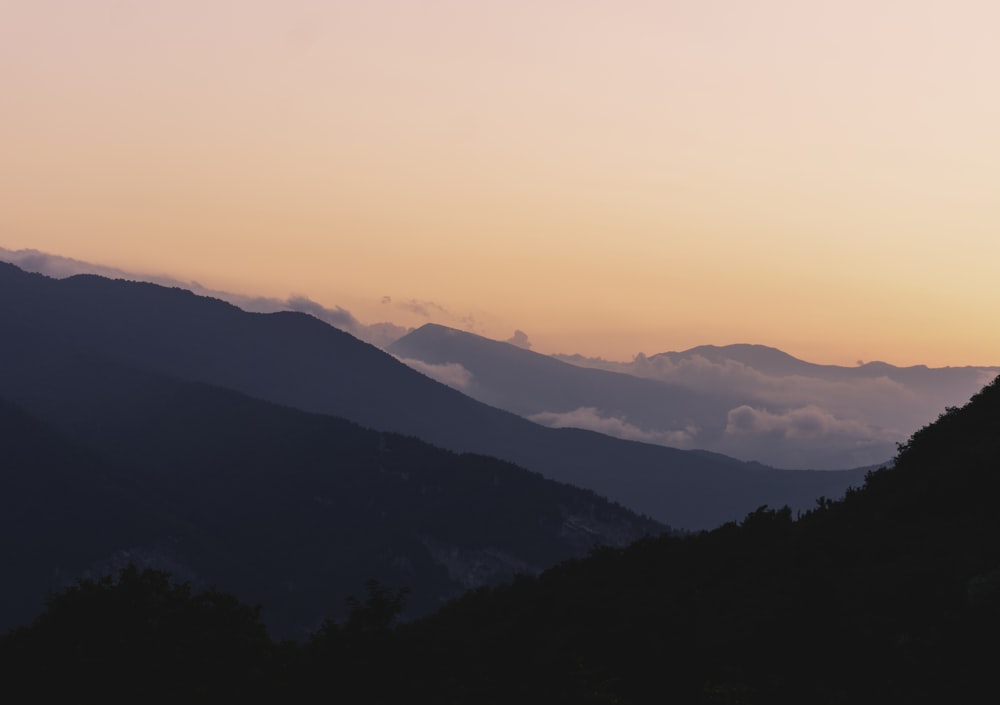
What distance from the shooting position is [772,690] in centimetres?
4897

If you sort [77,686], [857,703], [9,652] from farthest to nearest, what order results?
1. [9,652]
2. [77,686]
3. [857,703]

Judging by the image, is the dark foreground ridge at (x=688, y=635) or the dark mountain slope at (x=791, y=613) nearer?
the dark mountain slope at (x=791, y=613)

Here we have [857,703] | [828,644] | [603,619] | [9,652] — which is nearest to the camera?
[857,703]

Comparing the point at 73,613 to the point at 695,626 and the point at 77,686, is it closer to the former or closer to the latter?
the point at 77,686

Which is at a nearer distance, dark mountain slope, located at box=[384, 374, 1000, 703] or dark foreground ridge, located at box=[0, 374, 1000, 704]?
dark mountain slope, located at box=[384, 374, 1000, 703]

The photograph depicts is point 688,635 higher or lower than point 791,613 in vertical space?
lower

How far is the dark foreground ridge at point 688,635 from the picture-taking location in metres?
48.7

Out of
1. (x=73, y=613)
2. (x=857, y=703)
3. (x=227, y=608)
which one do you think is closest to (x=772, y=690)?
(x=857, y=703)

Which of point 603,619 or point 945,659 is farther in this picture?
point 603,619

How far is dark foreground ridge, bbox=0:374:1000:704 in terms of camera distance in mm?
48688

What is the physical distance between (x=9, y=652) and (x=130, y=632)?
580 centimetres

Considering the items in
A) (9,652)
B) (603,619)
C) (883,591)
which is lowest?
(9,652)

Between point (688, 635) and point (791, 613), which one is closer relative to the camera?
point (791, 613)

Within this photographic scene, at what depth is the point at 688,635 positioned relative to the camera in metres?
57.2
